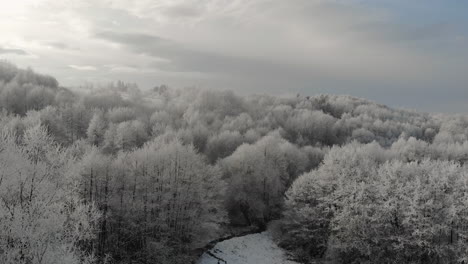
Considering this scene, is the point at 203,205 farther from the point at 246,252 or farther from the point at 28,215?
the point at 28,215

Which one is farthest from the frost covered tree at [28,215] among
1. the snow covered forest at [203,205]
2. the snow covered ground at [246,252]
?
the snow covered ground at [246,252]

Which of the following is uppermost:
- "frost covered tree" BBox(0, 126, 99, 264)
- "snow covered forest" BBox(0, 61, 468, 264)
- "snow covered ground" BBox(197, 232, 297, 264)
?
"frost covered tree" BBox(0, 126, 99, 264)

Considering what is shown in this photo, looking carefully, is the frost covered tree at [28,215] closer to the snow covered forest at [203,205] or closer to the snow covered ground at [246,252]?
the snow covered forest at [203,205]

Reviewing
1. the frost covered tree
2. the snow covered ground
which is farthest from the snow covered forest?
the snow covered ground

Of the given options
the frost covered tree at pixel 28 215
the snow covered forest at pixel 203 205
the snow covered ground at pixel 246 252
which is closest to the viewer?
the frost covered tree at pixel 28 215

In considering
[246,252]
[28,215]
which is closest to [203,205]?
[246,252]

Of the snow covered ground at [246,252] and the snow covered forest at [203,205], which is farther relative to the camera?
the snow covered ground at [246,252]

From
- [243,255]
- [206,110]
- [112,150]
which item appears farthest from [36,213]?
[206,110]

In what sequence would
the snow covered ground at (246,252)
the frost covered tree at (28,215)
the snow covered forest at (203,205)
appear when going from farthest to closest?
the snow covered ground at (246,252)
the snow covered forest at (203,205)
the frost covered tree at (28,215)

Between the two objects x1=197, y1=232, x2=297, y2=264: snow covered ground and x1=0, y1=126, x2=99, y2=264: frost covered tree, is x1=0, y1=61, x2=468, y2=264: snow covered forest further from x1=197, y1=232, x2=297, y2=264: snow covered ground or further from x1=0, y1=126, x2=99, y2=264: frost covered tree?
x1=197, y1=232, x2=297, y2=264: snow covered ground
